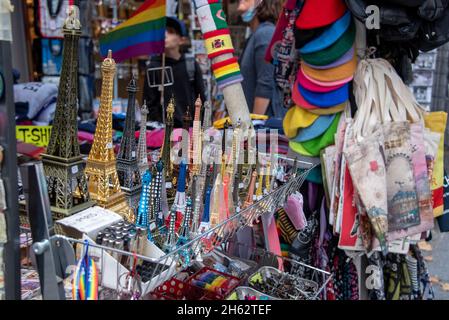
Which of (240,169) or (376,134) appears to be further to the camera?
(376,134)

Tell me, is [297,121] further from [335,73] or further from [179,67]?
[179,67]

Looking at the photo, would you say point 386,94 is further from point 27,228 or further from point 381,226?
point 27,228

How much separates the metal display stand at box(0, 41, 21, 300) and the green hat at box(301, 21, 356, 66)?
1.20m

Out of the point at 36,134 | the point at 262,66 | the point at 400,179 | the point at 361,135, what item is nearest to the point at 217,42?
the point at 361,135

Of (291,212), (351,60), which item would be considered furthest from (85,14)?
(291,212)

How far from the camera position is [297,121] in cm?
183

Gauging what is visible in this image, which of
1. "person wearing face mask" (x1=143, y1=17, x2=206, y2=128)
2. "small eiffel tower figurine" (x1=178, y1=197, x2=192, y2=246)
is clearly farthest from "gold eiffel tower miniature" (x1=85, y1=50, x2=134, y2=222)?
"person wearing face mask" (x1=143, y1=17, x2=206, y2=128)

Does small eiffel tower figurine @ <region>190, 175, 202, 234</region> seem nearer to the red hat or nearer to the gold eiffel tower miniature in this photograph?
the gold eiffel tower miniature

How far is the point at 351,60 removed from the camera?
1.76m

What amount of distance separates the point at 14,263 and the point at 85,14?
3356mm

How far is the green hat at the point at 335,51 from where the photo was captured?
1700 mm

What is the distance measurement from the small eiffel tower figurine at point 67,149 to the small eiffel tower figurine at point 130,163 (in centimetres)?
13

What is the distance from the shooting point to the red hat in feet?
5.44

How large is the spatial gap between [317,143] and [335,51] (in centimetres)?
36
